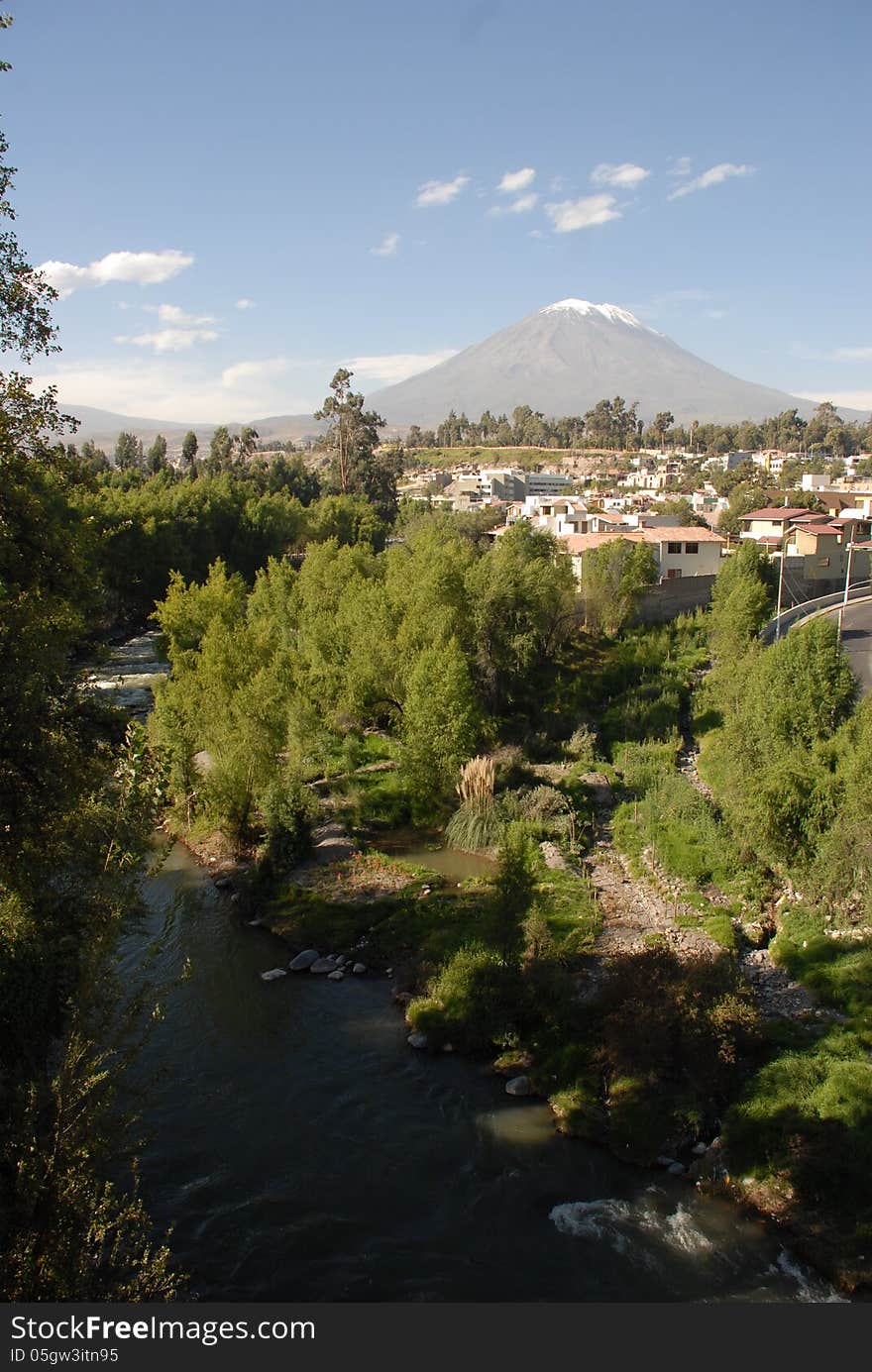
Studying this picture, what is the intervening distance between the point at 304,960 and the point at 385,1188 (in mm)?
6484

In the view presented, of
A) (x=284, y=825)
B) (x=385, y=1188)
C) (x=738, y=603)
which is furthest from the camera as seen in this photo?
(x=738, y=603)

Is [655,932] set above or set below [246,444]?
below

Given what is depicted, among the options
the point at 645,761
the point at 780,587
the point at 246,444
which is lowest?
the point at 645,761

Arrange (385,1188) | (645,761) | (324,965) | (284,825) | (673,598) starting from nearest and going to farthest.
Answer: (385,1188), (324,965), (284,825), (645,761), (673,598)

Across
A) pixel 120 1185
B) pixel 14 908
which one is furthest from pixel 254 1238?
pixel 14 908

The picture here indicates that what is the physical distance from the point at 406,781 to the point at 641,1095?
1311 cm

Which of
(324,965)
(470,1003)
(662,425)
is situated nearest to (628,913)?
(470,1003)

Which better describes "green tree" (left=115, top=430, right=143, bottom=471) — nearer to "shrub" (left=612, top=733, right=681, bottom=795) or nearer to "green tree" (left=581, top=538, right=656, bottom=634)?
"green tree" (left=581, top=538, right=656, bottom=634)

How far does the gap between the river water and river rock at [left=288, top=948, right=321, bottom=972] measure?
172 cm

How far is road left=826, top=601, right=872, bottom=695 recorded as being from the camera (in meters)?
30.3

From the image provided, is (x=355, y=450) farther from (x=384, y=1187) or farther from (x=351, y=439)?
(x=384, y=1187)

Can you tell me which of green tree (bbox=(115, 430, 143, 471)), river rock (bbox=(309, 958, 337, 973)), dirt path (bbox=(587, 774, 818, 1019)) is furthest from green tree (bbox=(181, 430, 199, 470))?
river rock (bbox=(309, 958, 337, 973))

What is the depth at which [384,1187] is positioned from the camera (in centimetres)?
1169

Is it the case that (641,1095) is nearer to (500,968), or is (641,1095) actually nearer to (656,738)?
(500,968)
